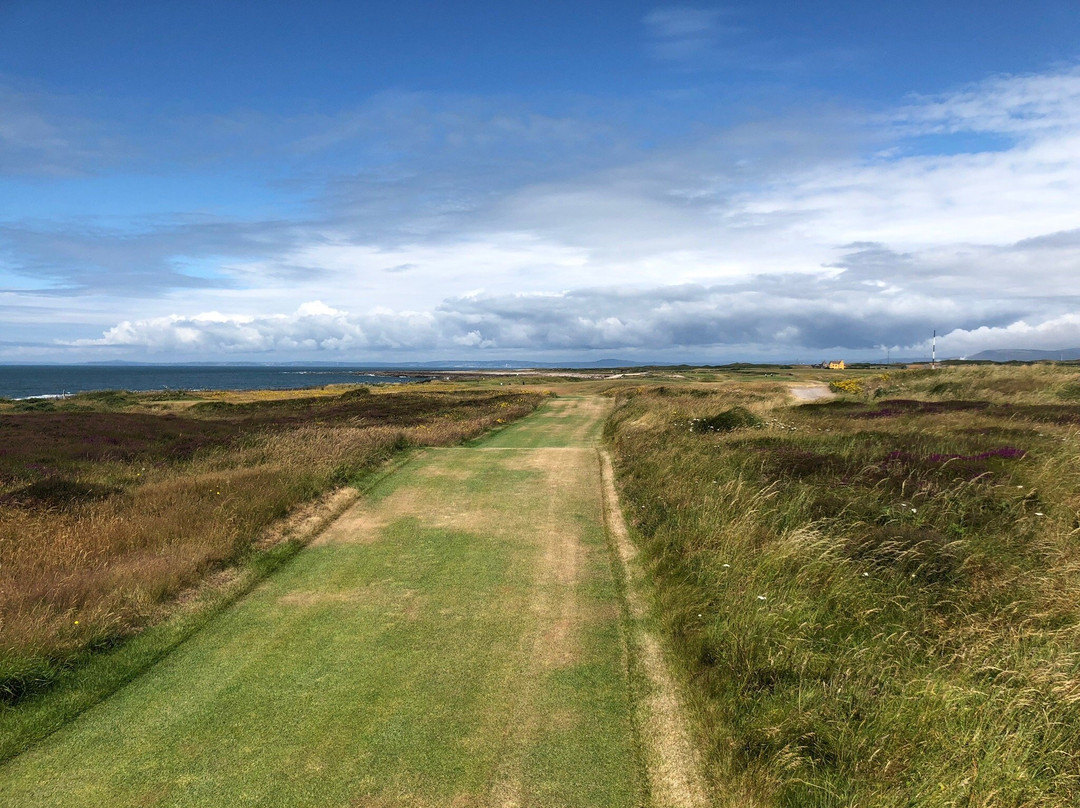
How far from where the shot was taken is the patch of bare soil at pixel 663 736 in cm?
475

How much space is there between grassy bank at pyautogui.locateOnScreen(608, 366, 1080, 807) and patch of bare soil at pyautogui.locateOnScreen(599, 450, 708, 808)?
0.22 m

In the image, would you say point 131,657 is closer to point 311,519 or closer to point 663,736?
point 311,519

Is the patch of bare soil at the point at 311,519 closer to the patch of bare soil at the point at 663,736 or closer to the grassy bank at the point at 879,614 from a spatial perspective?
the grassy bank at the point at 879,614

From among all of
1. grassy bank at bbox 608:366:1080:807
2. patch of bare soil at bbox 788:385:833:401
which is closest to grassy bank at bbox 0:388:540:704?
grassy bank at bbox 608:366:1080:807

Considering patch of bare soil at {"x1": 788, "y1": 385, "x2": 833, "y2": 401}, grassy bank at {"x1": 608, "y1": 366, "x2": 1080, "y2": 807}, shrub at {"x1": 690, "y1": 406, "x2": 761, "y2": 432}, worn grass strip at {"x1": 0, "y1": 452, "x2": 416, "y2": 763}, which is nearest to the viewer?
grassy bank at {"x1": 608, "y1": 366, "x2": 1080, "y2": 807}

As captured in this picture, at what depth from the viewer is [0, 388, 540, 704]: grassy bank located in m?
7.05

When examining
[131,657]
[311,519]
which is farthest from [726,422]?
[131,657]

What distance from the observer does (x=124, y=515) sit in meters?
11.6

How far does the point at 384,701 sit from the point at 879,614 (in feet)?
20.2

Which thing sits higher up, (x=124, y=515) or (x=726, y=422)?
(x=726, y=422)

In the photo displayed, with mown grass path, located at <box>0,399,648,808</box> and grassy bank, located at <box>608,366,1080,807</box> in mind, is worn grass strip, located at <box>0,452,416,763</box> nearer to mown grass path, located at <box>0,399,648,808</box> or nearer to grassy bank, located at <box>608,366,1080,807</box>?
mown grass path, located at <box>0,399,648,808</box>

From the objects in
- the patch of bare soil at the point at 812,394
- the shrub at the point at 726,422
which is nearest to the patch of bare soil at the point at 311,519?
the shrub at the point at 726,422

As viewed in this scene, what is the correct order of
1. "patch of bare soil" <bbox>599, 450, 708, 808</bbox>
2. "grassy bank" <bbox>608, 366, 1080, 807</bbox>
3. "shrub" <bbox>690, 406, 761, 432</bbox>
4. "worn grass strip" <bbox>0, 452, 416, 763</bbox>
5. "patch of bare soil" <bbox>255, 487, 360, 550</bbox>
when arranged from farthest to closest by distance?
1. "shrub" <bbox>690, 406, 761, 432</bbox>
2. "patch of bare soil" <bbox>255, 487, 360, 550</bbox>
3. "worn grass strip" <bbox>0, 452, 416, 763</bbox>
4. "patch of bare soil" <bbox>599, 450, 708, 808</bbox>
5. "grassy bank" <bbox>608, 366, 1080, 807</bbox>

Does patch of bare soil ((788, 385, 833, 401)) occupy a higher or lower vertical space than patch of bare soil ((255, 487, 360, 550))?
higher
